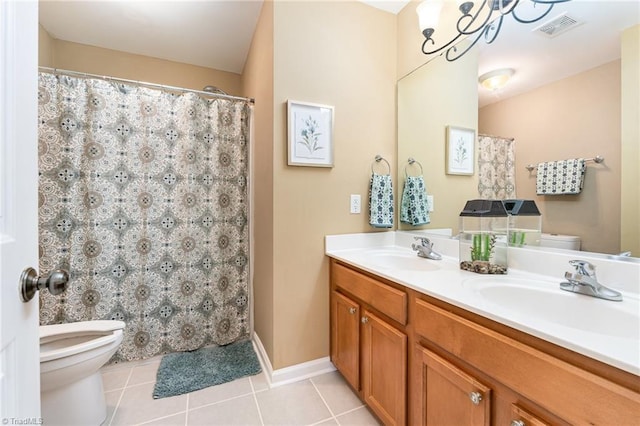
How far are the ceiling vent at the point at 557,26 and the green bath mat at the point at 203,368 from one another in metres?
2.32

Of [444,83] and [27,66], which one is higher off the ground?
[444,83]

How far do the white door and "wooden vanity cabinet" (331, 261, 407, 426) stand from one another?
1091 millimetres

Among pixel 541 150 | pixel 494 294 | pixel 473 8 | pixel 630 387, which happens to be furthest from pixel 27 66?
pixel 473 8

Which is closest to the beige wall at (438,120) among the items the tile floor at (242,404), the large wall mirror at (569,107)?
the large wall mirror at (569,107)

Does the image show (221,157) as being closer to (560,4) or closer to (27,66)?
(27,66)

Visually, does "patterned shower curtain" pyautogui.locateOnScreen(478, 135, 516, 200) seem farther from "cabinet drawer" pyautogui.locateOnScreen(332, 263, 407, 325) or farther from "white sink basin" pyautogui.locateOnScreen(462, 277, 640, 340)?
"cabinet drawer" pyautogui.locateOnScreen(332, 263, 407, 325)

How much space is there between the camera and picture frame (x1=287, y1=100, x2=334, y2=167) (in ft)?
5.20

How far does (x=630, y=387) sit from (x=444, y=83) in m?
1.58

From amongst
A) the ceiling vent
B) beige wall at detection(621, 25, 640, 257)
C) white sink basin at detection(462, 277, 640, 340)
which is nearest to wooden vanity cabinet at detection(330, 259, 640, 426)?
white sink basin at detection(462, 277, 640, 340)

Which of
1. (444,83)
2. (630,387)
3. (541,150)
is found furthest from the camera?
(444,83)

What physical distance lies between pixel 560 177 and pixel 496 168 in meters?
0.28

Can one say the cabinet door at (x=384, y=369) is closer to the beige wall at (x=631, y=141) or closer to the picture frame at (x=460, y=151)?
the beige wall at (x=631, y=141)

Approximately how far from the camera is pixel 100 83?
5.78 ft

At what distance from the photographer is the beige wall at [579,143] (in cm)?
99
